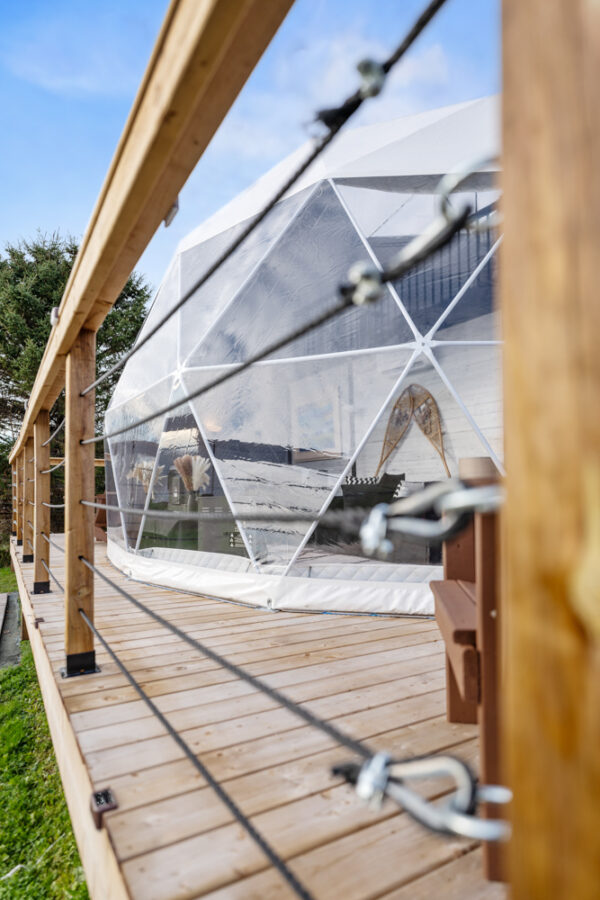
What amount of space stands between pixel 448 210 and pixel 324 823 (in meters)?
1.30

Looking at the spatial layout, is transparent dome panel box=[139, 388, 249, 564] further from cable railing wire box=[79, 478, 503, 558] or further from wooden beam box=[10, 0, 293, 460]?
cable railing wire box=[79, 478, 503, 558]

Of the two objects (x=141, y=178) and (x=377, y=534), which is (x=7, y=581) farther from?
(x=377, y=534)

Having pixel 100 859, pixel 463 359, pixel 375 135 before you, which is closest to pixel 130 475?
pixel 463 359

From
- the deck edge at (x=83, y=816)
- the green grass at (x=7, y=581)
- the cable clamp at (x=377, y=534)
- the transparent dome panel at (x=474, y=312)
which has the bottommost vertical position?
the green grass at (x=7, y=581)

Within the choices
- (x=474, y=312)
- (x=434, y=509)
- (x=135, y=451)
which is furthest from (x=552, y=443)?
(x=135, y=451)

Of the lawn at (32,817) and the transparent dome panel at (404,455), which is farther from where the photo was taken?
the transparent dome panel at (404,455)

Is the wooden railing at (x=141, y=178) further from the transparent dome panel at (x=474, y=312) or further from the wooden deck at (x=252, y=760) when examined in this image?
the transparent dome panel at (x=474, y=312)

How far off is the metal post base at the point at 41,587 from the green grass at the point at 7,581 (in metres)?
6.03

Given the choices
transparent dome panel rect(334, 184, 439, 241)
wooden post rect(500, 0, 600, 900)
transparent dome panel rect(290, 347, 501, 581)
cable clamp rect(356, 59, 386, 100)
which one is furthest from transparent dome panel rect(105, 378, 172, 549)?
wooden post rect(500, 0, 600, 900)

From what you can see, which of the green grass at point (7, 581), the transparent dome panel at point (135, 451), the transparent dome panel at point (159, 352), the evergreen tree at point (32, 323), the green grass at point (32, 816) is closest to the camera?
the green grass at point (32, 816)

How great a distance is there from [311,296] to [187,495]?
1.93m

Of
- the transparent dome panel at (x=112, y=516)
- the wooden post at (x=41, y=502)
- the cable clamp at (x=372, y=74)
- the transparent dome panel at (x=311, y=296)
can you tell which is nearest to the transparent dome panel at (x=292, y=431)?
the transparent dome panel at (x=311, y=296)

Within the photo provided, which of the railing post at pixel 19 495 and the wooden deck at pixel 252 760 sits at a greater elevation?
the railing post at pixel 19 495

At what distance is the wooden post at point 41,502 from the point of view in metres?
3.65
